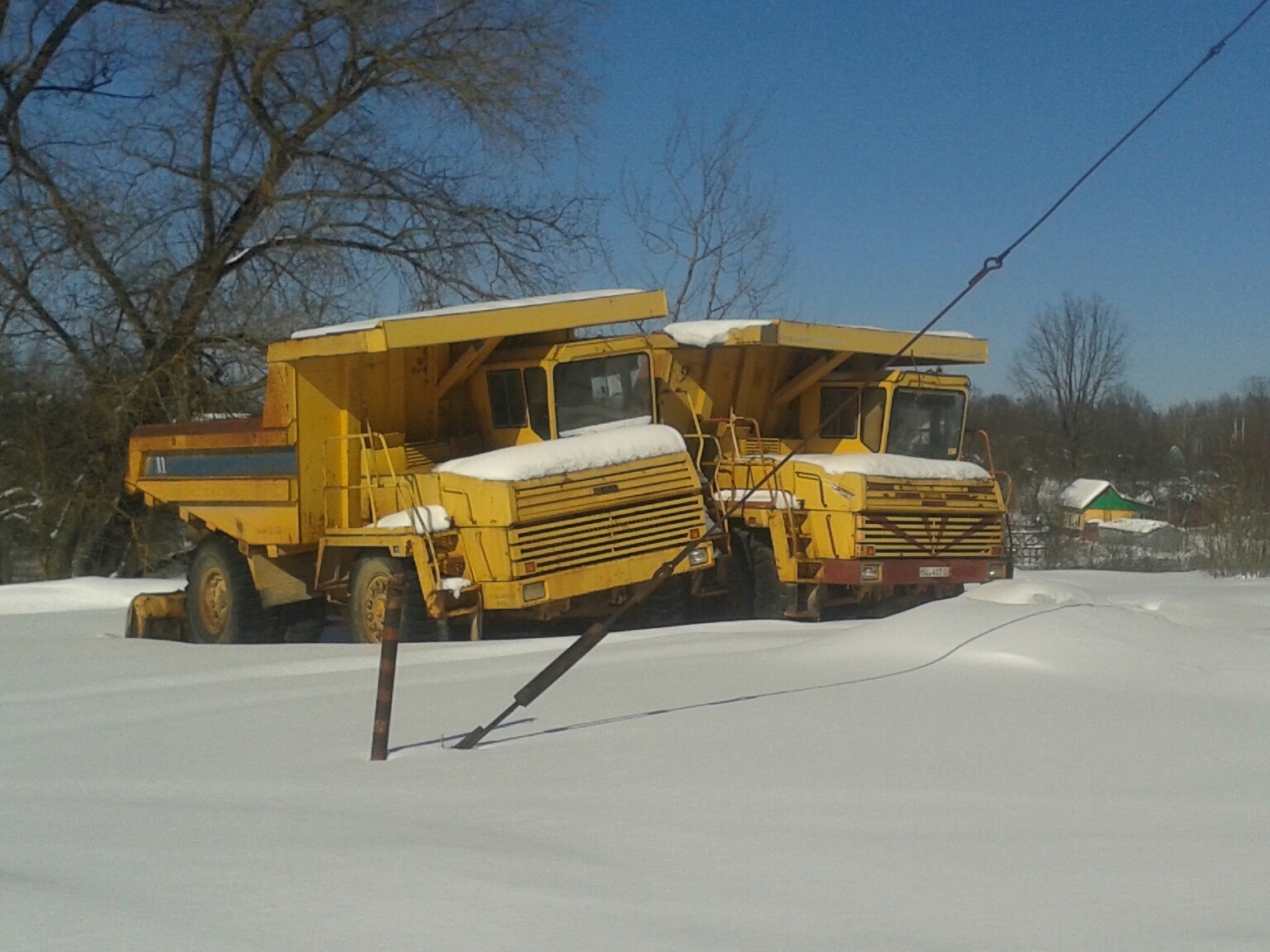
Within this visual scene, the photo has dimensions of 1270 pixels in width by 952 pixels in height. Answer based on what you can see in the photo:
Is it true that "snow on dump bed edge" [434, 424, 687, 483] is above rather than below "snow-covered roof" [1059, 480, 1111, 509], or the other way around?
below

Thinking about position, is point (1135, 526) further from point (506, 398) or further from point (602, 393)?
point (506, 398)

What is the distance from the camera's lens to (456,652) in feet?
33.3

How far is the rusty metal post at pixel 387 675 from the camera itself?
6.30m

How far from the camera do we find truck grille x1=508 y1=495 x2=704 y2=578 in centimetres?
1120

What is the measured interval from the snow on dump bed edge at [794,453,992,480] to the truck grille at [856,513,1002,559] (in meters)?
0.39

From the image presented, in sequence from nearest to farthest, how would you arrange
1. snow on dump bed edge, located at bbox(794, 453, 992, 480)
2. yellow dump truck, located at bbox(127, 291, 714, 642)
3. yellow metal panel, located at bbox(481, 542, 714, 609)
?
1. yellow metal panel, located at bbox(481, 542, 714, 609)
2. yellow dump truck, located at bbox(127, 291, 714, 642)
3. snow on dump bed edge, located at bbox(794, 453, 992, 480)

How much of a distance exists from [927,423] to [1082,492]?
41168 millimetres

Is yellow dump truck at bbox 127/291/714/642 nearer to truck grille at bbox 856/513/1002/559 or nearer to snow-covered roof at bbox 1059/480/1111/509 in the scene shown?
truck grille at bbox 856/513/1002/559

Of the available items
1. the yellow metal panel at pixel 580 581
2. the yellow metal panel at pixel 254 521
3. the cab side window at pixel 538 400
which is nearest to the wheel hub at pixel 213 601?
the yellow metal panel at pixel 254 521

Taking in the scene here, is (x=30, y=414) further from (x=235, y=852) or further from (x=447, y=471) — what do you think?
(x=235, y=852)

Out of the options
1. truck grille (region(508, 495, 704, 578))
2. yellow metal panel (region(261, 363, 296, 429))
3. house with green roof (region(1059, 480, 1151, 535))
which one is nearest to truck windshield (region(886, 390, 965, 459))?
truck grille (region(508, 495, 704, 578))

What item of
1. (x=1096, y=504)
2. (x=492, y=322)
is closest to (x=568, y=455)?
(x=492, y=322)

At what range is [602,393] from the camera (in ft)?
41.1

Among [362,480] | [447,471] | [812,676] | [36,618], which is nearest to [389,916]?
[812,676]
